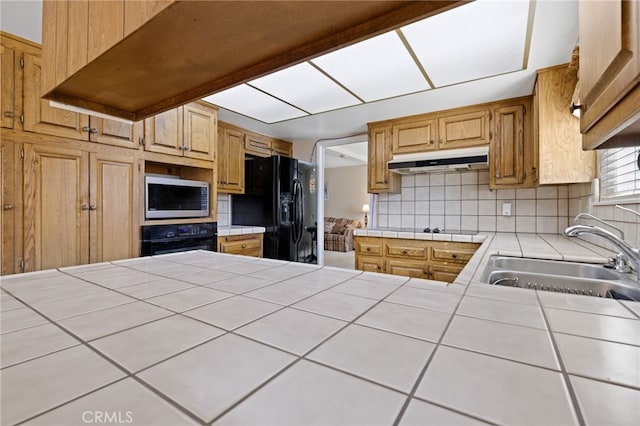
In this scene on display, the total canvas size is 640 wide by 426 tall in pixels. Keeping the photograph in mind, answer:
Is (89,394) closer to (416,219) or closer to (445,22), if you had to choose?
(445,22)

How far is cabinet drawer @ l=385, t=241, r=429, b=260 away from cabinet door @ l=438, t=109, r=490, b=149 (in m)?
1.01

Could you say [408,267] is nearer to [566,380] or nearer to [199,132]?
[199,132]

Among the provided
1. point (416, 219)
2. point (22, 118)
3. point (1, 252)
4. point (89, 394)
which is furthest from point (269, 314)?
point (416, 219)

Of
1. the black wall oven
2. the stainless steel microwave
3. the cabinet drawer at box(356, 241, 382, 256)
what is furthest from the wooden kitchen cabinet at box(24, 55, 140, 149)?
the cabinet drawer at box(356, 241, 382, 256)

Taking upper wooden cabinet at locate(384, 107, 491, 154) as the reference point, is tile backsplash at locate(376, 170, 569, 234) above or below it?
below

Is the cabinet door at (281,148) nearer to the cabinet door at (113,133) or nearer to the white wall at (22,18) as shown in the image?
the cabinet door at (113,133)

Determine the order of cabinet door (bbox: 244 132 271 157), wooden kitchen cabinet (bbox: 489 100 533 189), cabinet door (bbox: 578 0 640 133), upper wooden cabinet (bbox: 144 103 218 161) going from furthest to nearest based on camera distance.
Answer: cabinet door (bbox: 244 132 271 157), wooden kitchen cabinet (bbox: 489 100 533 189), upper wooden cabinet (bbox: 144 103 218 161), cabinet door (bbox: 578 0 640 133)

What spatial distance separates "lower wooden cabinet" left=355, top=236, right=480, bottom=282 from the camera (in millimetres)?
2432

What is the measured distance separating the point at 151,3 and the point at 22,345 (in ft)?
2.08

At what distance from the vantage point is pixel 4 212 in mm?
1636

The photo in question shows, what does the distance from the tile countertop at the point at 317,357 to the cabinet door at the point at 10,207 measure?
4.27 feet

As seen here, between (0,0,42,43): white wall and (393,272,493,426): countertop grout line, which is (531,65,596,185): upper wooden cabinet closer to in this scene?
(393,272,493,426): countertop grout line

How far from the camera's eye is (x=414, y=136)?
299cm

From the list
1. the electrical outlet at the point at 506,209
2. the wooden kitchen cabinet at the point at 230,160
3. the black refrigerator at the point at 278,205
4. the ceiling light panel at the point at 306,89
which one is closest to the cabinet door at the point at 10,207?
the ceiling light panel at the point at 306,89
